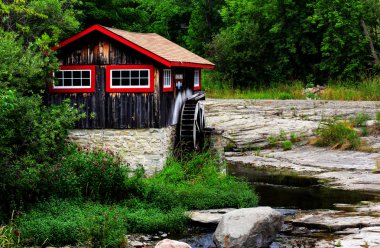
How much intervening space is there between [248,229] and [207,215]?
2420 millimetres

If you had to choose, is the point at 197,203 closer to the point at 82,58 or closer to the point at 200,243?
the point at 200,243

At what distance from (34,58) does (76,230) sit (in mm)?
5562

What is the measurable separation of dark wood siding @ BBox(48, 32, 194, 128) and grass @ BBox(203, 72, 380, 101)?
15.9 m

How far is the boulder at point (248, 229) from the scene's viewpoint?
Answer: 13547 mm

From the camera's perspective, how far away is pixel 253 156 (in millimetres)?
27156

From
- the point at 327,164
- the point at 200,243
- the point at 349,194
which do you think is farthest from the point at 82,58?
the point at 327,164

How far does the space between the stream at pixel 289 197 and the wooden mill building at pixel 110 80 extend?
4.22 meters

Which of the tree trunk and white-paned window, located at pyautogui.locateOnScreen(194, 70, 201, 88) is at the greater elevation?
the tree trunk

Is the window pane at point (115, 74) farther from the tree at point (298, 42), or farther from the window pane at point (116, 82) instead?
the tree at point (298, 42)

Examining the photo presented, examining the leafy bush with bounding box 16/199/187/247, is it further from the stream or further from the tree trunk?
the tree trunk

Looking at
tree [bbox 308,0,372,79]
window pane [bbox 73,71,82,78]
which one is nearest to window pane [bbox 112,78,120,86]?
window pane [bbox 73,71,82,78]

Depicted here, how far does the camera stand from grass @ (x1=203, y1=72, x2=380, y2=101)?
32531 millimetres

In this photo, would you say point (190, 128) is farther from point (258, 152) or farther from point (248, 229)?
point (248, 229)

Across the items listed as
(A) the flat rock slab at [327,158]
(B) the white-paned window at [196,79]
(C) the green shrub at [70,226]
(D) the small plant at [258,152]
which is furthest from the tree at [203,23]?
(C) the green shrub at [70,226]
